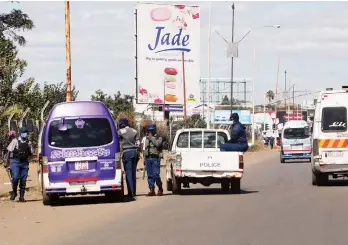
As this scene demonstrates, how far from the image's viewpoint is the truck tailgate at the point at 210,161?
64.4 feet

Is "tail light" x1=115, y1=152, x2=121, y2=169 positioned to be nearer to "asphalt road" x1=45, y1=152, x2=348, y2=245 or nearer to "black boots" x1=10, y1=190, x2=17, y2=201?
"asphalt road" x1=45, y1=152, x2=348, y2=245

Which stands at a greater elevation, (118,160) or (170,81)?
(170,81)

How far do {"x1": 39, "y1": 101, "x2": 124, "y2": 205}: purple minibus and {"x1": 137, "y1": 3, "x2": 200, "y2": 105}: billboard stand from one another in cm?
3870

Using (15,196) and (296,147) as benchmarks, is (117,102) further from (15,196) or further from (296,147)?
(15,196)

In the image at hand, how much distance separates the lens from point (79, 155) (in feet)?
58.3

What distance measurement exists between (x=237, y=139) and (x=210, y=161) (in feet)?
3.06

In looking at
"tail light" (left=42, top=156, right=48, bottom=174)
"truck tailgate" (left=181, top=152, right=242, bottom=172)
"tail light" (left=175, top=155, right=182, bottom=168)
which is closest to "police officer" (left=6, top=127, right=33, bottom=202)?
"tail light" (left=42, top=156, right=48, bottom=174)

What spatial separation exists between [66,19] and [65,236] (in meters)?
13.3

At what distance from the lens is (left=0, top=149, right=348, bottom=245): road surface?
38.4 ft

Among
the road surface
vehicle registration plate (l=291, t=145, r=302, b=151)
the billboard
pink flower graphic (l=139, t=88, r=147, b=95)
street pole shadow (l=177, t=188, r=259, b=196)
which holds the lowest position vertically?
vehicle registration plate (l=291, t=145, r=302, b=151)

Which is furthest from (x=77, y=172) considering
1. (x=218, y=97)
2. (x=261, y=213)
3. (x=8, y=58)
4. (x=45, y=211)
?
(x=218, y=97)

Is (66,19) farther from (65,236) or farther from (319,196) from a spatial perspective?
(65,236)

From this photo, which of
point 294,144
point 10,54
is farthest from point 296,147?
point 10,54

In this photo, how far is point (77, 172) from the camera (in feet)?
58.3
